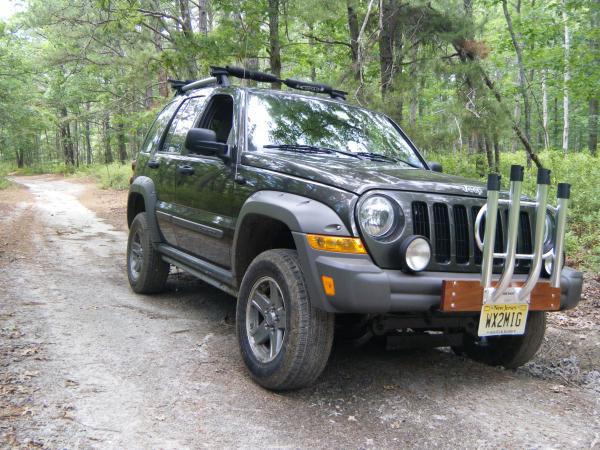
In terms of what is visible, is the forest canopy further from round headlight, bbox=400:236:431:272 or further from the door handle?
round headlight, bbox=400:236:431:272

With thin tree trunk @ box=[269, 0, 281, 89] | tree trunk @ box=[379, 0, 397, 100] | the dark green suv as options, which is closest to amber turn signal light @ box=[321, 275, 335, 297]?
the dark green suv

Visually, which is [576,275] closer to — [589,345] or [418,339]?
[418,339]

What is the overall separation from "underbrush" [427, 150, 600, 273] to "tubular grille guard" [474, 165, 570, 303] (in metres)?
4.09

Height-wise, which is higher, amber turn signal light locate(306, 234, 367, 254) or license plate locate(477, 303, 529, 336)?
amber turn signal light locate(306, 234, 367, 254)

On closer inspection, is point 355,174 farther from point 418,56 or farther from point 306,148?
point 418,56

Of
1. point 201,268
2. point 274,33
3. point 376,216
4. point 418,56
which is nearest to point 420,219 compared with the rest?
point 376,216

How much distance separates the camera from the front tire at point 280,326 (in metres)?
2.96

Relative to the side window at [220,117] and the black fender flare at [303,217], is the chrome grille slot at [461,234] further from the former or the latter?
the side window at [220,117]

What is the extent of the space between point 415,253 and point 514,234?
1.83 ft

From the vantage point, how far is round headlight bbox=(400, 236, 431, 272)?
2.81 m

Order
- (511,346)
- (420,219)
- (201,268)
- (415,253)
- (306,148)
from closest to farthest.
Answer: (415,253) < (420,219) < (511,346) < (306,148) < (201,268)

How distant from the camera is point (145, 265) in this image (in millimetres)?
5395

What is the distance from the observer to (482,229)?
306 centimetres

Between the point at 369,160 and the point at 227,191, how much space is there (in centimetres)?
112
